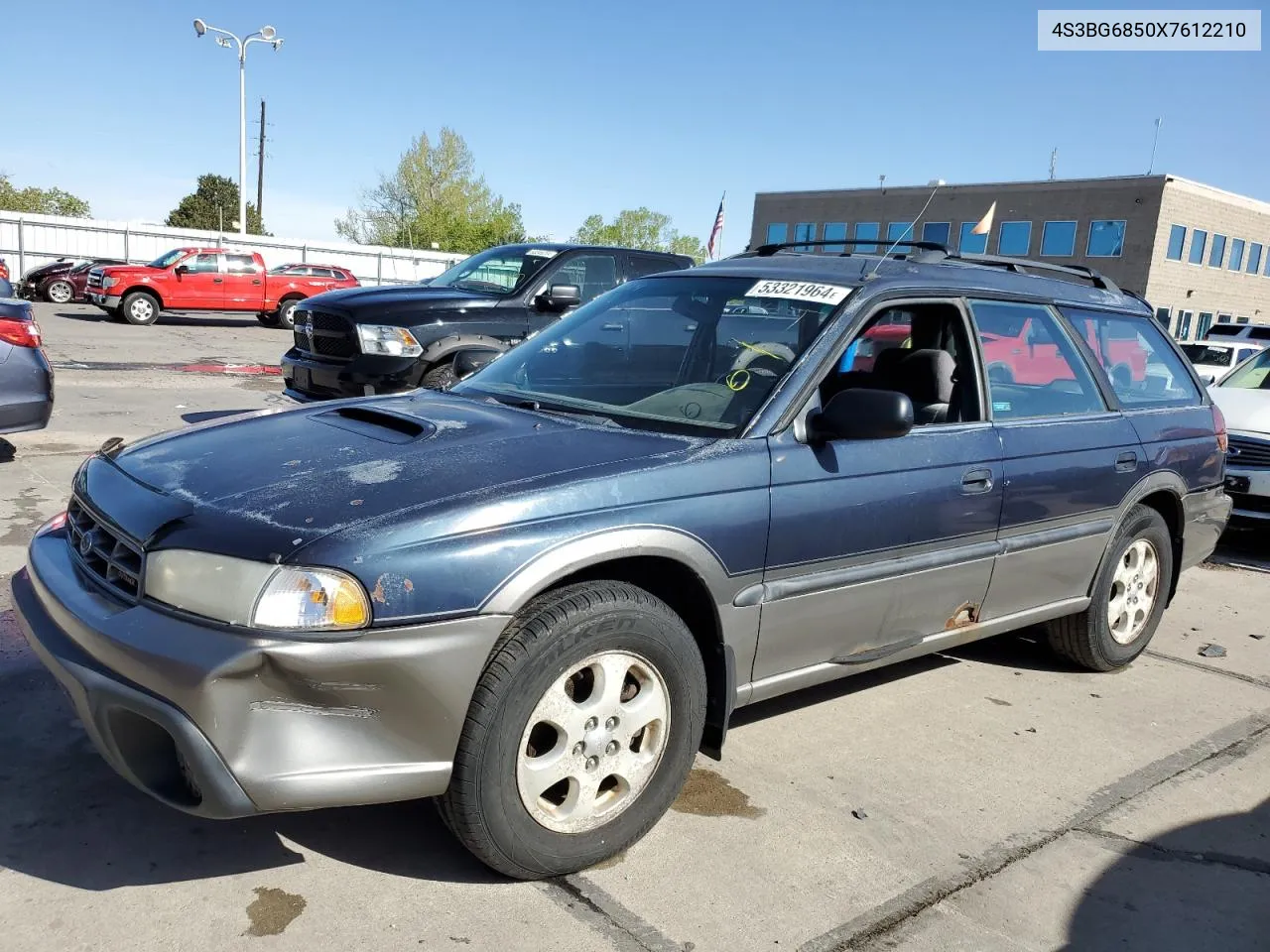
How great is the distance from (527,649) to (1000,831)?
5.62 feet

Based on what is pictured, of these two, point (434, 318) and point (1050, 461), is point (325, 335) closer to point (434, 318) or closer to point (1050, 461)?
point (434, 318)

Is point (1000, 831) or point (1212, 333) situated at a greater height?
point (1212, 333)

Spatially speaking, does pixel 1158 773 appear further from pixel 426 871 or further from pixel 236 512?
pixel 236 512

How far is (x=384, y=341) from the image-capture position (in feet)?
26.7

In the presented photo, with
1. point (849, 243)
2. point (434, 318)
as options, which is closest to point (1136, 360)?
point (849, 243)

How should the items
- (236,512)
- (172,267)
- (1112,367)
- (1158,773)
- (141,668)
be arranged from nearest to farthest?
(141,668)
(236,512)
(1158,773)
(1112,367)
(172,267)

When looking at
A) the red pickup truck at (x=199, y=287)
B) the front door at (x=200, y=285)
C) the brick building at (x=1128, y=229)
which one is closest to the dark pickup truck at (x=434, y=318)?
the red pickup truck at (x=199, y=287)

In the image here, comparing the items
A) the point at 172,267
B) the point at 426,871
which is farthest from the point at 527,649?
the point at 172,267

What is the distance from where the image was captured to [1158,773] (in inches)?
150

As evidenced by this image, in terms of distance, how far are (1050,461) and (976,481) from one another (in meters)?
0.52

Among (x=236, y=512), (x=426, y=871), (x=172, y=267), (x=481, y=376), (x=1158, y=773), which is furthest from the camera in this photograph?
(x=172, y=267)

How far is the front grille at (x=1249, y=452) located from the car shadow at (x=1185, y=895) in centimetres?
478

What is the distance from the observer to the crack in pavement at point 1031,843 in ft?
8.84

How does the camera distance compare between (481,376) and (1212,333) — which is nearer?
(481,376)
